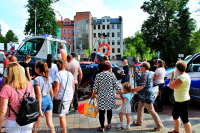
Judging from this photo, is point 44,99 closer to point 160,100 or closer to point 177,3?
point 160,100

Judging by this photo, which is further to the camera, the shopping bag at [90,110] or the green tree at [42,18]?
the green tree at [42,18]

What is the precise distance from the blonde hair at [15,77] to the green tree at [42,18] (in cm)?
2433

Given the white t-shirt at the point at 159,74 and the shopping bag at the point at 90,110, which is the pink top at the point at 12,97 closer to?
the shopping bag at the point at 90,110

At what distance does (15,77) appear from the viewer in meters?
2.56

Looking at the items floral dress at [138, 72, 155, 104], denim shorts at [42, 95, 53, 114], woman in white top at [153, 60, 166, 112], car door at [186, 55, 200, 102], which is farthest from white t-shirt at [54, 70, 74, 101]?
car door at [186, 55, 200, 102]

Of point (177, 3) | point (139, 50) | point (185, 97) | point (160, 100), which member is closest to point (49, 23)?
point (177, 3)

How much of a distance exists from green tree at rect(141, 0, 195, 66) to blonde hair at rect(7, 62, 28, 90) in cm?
2762

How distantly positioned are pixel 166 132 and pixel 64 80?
2937 millimetres

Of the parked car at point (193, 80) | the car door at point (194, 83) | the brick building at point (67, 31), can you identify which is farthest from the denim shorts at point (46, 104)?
the brick building at point (67, 31)

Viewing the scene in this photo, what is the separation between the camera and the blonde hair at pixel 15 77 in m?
2.56

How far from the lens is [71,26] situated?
70.2m

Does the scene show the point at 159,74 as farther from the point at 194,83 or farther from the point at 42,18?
the point at 42,18

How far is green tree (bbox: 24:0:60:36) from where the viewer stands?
25172 mm

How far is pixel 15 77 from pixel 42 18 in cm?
2515
